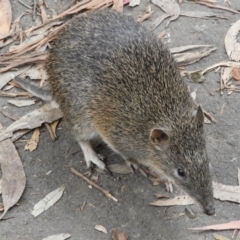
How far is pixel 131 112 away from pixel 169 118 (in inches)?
16.0

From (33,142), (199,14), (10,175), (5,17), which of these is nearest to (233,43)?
(199,14)

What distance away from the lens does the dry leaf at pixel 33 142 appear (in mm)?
6482

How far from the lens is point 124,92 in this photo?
5.87 metres

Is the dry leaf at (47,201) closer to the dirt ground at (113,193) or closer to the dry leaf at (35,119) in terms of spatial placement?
the dirt ground at (113,193)

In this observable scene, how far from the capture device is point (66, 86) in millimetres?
6105

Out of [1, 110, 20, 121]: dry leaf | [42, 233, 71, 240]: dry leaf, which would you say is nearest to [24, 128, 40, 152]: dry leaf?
[1, 110, 20, 121]: dry leaf

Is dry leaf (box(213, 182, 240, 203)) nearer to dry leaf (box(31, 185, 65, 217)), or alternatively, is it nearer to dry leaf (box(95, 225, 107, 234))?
dry leaf (box(95, 225, 107, 234))

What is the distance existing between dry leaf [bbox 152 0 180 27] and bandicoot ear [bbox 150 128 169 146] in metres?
2.57

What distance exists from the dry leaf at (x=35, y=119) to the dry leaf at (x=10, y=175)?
13cm

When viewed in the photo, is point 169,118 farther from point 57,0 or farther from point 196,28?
point 57,0

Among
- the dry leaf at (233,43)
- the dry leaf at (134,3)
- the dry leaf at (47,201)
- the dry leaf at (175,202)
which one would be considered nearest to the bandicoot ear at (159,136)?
the dry leaf at (175,202)

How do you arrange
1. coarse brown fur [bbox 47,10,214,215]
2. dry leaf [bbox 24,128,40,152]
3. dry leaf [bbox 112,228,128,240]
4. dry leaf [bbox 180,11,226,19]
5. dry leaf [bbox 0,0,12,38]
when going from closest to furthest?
coarse brown fur [bbox 47,10,214,215] → dry leaf [bbox 112,228,128,240] → dry leaf [bbox 24,128,40,152] → dry leaf [bbox 0,0,12,38] → dry leaf [bbox 180,11,226,19]

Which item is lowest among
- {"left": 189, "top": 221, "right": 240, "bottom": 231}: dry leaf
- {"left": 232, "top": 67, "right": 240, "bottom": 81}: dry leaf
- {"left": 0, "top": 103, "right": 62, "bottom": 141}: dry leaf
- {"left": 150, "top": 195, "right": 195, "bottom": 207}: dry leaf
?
{"left": 189, "top": 221, "right": 240, "bottom": 231}: dry leaf

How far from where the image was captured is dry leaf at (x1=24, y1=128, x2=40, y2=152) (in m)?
6.48
